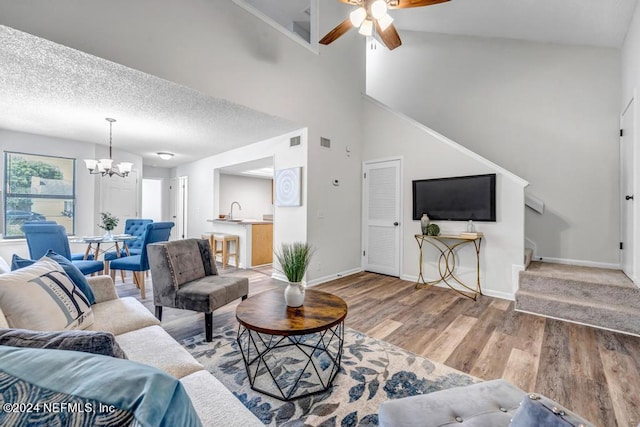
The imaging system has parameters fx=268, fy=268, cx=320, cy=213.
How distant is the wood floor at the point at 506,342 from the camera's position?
178cm

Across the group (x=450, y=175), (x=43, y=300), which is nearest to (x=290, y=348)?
(x=43, y=300)

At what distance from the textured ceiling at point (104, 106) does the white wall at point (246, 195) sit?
216 centimetres

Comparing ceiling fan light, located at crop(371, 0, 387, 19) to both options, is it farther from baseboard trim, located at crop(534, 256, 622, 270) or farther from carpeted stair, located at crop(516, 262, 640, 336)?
baseboard trim, located at crop(534, 256, 622, 270)

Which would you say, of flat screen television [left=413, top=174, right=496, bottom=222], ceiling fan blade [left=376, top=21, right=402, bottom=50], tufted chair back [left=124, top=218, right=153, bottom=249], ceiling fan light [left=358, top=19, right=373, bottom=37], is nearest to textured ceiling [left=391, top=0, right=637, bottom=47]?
flat screen television [left=413, top=174, right=496, bottom=222]

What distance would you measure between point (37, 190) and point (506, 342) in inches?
293

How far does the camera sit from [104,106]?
11.4ft

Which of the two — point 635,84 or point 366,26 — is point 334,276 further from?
point 635,84

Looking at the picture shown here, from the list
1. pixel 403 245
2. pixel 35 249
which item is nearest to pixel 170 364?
pixel 35 249

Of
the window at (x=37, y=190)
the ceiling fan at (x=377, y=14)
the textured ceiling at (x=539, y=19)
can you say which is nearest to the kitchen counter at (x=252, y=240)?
the window at (x=37, y=190)

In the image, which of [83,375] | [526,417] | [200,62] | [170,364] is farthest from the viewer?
[200,62]

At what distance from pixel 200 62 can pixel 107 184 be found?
4460mm

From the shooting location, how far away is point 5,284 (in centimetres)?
132

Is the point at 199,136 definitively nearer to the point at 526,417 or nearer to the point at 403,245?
the point at 403,245

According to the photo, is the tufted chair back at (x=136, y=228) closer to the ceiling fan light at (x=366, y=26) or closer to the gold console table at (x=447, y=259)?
the ceiling fan light at (x=366, y=26)
